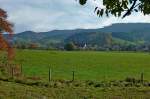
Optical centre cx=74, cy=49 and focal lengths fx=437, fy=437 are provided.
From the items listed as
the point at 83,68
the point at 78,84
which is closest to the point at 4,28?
the point at 78,84

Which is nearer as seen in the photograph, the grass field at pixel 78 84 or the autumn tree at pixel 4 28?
the grass field at pixel 78 84

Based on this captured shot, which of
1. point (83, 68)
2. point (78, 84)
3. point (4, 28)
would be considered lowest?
point (83, 68)

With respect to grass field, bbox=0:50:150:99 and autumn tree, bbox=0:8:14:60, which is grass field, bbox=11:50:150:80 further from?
autumn tree, bbox=0:8:14:60

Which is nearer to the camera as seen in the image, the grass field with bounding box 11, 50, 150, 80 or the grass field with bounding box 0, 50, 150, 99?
the grass field with bounding box 0, 50, 150, 99

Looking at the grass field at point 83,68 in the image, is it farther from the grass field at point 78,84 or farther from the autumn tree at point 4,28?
the autumn tree at point 4,28

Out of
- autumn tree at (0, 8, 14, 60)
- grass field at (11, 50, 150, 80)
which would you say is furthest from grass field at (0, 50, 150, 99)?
autumn tree at (0, 8, 14, 60)

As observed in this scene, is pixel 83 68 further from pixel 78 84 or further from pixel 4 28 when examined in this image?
pixel 78 84

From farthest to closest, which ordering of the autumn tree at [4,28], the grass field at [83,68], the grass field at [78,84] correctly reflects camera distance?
the grass field at [83,68] < the autumn tree at [4,28] < the grass field at [78,84]

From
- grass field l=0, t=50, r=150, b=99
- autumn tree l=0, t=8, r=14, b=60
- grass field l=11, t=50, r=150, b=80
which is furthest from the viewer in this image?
grass field l=11, t=50, r=150, b=80

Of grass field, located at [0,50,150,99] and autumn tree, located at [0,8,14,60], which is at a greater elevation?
autumn tree, located at [0,8,14,60]

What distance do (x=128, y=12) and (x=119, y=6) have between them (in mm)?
238

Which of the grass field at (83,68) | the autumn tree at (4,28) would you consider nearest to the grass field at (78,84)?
the grass field at (83,68)

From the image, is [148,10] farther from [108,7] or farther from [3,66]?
[3,66]

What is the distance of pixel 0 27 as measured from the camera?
4566cm
